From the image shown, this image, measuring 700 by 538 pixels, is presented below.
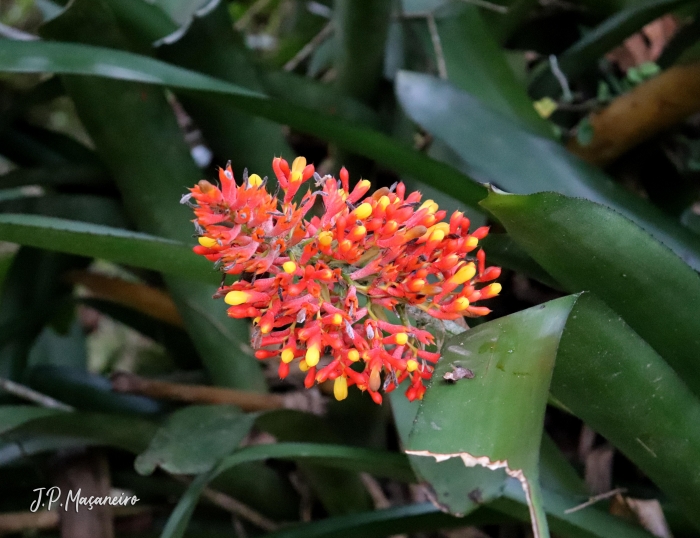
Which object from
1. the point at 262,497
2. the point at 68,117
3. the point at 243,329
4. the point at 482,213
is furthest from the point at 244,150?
the point at 68,117

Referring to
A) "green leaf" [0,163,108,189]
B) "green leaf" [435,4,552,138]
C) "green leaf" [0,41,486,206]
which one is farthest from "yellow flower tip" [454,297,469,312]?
"green leaf" [0,163,108,189]

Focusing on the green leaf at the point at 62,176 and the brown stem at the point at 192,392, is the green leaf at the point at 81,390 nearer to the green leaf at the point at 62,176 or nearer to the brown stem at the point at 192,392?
the brown stem at the point at 192,392

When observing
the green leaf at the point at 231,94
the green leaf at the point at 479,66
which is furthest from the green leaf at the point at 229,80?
the green leaf at the point at 479,66

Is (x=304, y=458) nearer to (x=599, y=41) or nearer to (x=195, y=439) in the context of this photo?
(x=195, y=439)

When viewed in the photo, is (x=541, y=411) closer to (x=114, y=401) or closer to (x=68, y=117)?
(x=114, y=401)

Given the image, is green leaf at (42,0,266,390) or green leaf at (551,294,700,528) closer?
green leaf at (551,294,700,528)

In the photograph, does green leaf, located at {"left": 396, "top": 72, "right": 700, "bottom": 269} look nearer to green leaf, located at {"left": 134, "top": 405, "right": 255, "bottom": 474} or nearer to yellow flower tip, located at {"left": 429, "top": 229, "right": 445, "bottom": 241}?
yellow flower tip, located at {"left": 429, "top": 229, "right": 445, "bottom": 241}
